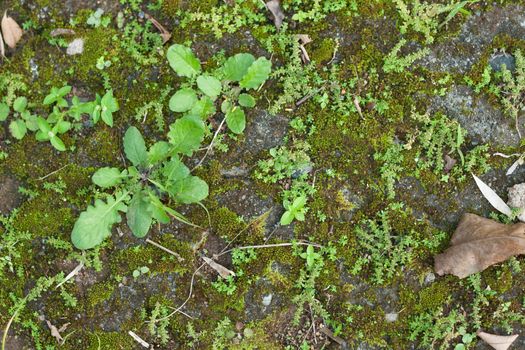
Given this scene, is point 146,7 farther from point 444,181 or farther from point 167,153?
point 444,181

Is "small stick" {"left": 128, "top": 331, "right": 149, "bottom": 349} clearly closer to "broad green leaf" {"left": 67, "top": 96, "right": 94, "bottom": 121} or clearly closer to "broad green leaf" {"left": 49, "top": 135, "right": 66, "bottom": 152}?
"broad green leaf" {"left": 49, "top": 135, "right": 66, "bottom": 152}

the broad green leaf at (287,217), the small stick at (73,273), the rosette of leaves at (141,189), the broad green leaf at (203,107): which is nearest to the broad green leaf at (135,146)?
the rosette of leaves at (141,189)

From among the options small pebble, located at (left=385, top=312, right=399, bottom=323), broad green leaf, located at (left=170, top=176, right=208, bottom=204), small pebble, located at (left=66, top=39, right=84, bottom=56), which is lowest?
small pebble, located at (left=385, top=312, right=399, bottom=323)

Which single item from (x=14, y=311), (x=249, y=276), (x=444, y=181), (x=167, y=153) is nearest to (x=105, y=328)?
(x=14, y=311)

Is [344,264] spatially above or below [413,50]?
below

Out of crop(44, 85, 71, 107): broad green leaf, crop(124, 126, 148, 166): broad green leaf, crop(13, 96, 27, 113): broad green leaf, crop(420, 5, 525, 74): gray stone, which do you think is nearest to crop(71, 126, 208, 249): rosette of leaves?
crop(124, 126, 148, 166): broad green leaf

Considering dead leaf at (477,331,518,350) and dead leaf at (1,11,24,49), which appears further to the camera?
dead leaf at (1,11,24,49)
